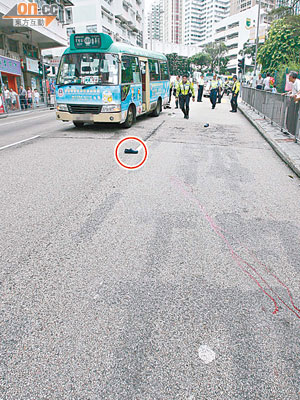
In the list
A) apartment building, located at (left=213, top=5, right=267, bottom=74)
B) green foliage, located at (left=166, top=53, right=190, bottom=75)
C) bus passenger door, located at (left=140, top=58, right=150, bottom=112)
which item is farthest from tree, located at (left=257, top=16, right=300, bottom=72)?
apartment building, located at (left=213, top=5, right=267, bottom=74)

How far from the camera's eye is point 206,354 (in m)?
2.28

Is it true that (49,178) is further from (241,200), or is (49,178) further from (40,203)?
(241,200)

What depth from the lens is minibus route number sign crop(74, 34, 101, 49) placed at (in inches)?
428

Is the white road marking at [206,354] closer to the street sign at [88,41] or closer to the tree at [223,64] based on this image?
the street sign at [88,41]

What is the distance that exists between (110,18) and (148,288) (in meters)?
64.5

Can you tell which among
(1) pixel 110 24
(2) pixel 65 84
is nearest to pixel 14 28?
(2) pixel 65 84

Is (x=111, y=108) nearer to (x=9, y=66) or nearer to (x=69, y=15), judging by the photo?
(x=9, y=66)

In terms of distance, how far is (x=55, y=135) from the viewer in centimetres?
1127

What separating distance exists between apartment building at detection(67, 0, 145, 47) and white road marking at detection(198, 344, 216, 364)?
57802 mm

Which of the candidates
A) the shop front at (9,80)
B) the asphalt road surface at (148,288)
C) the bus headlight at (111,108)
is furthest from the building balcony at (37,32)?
the asphalt road surface at (148,288)

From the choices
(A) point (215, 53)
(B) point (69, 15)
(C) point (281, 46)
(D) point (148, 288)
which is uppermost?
(B) point (69, 15)

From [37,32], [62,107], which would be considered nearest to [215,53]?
[37,32]

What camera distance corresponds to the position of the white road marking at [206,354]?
88.0 inches

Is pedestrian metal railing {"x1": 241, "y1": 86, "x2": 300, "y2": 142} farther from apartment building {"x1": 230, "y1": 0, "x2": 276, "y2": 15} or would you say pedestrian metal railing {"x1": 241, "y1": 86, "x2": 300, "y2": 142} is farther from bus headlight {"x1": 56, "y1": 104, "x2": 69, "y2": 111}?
apartment building {"x1": 230, "y1": 0, "x2": 276, "y2": 15}
